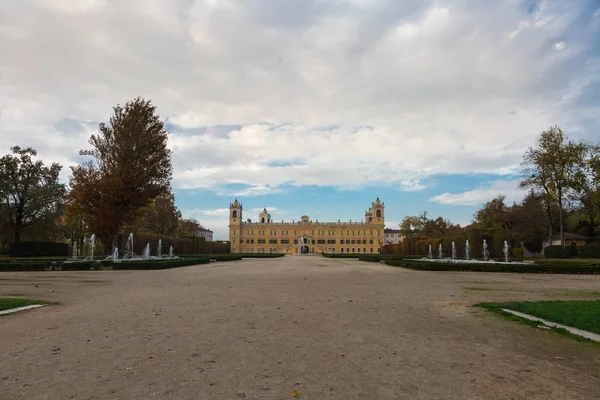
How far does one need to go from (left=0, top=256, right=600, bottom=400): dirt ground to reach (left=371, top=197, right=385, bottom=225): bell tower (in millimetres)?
128141

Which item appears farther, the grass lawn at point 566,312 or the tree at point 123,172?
the tree at point 123,172

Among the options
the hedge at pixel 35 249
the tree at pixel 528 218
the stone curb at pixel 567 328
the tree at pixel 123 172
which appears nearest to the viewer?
the stone curb at pixel 567 328

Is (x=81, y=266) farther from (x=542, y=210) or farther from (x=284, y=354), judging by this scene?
(x=542, y=210)

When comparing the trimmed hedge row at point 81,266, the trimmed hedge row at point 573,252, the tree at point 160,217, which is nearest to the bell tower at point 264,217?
the tree at point 160,217

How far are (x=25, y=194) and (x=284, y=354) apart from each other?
4707 cm

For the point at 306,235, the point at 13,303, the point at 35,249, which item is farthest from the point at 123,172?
the point at 306,235

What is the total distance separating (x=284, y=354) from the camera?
195 inches

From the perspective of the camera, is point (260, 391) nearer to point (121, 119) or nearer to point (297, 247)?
point (121, 119)

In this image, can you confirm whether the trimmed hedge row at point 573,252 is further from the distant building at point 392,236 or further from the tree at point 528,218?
the distant building at point 392,236

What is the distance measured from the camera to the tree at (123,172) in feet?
102

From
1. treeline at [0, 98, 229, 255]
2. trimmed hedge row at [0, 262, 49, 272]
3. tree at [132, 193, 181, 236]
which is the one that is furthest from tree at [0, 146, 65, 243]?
trimmed hedge row at [0, 262, 49, 272]

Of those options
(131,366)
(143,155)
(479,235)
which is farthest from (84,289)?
(479,235)

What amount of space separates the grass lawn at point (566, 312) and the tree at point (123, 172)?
94.2 ft

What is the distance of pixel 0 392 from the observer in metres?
3.63
